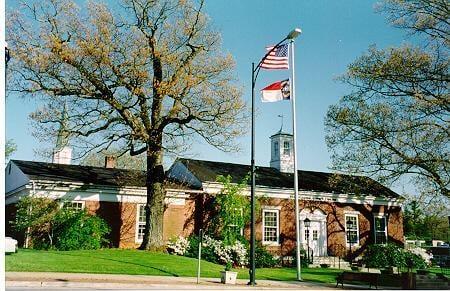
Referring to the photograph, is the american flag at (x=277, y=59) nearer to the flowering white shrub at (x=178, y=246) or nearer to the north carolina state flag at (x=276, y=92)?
the north carolina state flag at (x=276, y=92)

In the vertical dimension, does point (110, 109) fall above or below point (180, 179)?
above

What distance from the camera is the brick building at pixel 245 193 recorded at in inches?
1156

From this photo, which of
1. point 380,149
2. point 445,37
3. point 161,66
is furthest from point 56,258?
point 445,37

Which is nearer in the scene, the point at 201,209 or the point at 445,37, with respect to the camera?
the point at 445,37

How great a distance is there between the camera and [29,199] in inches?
1032

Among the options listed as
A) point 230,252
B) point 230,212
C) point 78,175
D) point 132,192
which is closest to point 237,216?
point 230,212

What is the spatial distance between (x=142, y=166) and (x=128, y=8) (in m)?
34.1

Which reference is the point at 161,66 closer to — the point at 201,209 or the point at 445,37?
the point at 201,209

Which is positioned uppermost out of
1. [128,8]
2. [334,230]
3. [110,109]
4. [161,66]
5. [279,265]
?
[128,8]

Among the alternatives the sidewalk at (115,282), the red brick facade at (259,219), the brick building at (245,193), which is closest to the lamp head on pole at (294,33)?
the sidewalk at (115,282)

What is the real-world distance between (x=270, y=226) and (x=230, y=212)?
4.95 m

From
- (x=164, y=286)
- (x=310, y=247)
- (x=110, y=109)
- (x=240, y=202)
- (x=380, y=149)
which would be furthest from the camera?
(x=310, y=247)

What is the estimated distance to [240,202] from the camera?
30188 millimetres

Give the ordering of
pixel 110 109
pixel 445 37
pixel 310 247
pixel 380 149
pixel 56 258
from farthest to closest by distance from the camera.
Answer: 1. pixel 310 247
2. pixel 380 149
3. pixel 110 109
4. pixel 445 37
5. pixel 56 258
